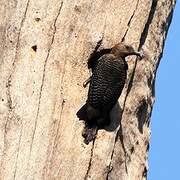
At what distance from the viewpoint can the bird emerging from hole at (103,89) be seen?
142 inches

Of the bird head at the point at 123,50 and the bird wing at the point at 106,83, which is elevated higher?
the bird head at the point at 123,50

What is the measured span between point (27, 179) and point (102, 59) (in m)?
0.53

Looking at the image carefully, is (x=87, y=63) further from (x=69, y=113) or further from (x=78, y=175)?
A: (x=78, y=175)

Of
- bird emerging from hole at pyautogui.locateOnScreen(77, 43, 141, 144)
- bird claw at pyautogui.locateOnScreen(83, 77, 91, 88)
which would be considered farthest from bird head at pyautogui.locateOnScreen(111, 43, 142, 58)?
bird claw at pyautogui.locateOnScreen(83, 77, 91, 88)

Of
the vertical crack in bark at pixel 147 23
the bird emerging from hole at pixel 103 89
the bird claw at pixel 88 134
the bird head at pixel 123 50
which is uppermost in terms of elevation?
the vertical crack in bark at pixel 147 23

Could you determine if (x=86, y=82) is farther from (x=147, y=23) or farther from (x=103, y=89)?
(x=147, y=23)

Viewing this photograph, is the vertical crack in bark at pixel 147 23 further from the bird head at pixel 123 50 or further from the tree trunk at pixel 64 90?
the bird head at pixel 123 50

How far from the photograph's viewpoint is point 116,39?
374cm

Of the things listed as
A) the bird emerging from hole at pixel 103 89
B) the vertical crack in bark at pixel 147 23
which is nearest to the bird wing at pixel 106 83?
the bird emerging from hole at pixel 103 89

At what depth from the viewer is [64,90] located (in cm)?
361

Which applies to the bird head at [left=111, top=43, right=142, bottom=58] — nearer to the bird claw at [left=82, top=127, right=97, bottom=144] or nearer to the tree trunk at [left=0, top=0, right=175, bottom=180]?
the tree trunk at [left=0, top=0, right=175, bottom=180]

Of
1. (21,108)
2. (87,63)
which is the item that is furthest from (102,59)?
(21,108)

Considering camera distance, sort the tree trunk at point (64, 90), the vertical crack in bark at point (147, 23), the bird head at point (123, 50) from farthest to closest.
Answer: the vertical crack in bark at point (147, 23) < the bird head at point (123, 50) < the tree trunk at point (64, 90)

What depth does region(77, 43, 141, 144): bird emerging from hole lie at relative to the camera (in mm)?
3598
